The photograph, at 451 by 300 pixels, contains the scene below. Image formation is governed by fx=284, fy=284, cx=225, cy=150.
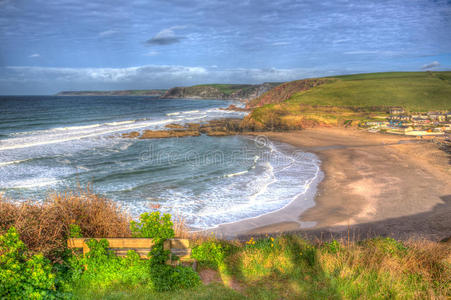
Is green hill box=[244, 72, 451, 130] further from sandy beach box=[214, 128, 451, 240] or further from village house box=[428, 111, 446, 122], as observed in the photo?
sandy beach box=[214, 128, 451, 240]

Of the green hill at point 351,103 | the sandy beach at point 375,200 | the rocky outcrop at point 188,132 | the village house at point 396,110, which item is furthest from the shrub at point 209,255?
the village house at point 396,110

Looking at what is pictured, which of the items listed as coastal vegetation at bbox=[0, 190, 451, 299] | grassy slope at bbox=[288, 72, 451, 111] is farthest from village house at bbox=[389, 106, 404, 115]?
coastal vegetation at bbox=[0, 190, 451, 299]

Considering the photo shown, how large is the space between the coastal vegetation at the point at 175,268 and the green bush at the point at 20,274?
16 millimetres

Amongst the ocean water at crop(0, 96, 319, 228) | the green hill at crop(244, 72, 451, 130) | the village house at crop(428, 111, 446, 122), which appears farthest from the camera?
the green hill at crop(244, 72, 451, 130)

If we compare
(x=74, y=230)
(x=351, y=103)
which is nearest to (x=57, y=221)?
(x=74, y=230)

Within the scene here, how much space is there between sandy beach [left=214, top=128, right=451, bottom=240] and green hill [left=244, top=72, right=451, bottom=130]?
20028 millimetres

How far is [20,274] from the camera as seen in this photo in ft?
16.5

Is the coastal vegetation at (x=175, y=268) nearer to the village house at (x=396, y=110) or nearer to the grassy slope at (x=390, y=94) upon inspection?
the village house at (x=396, y=110)

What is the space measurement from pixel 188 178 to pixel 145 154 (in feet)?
32.7

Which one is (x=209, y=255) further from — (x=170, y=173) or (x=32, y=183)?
(x=32, y=183)

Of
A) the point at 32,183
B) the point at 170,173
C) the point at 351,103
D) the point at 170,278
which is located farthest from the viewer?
the point at 351,103

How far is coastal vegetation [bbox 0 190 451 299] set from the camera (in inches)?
212

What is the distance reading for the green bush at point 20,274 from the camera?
4.81m

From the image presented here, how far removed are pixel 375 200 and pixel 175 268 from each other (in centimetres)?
1247
